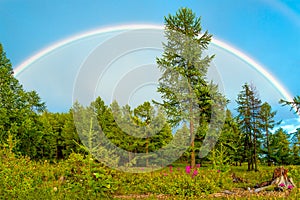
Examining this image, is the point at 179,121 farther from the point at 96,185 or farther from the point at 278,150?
the point at 96,185

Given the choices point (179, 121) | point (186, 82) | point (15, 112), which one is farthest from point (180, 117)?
point (15, 112)

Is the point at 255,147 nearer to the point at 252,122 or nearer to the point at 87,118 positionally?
the point at 252,122

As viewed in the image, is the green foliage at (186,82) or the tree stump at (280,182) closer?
the tree stump at (280,182)

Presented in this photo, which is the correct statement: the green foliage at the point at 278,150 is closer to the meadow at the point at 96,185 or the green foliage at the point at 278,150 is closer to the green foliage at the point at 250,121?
the green foliage at the point at 250,121

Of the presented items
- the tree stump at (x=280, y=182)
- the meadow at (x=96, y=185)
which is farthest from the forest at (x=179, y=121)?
the meadow at (x=96, y=185)

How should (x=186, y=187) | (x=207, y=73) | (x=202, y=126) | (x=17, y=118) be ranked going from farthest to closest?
(x=17, y=118)
(x=207, y=73)
(x=202, y=126)
(x=186, y=187)

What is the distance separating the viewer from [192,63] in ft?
83.4

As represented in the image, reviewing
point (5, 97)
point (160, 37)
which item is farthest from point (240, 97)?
point (5, 97)

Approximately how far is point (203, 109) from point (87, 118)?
10332 millimetres

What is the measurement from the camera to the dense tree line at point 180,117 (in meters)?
24.2

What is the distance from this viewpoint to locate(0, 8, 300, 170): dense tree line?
24250 mm

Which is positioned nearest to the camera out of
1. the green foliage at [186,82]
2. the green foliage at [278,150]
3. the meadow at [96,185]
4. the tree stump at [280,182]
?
the meadow at [96,185]

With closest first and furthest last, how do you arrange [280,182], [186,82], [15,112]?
[280,182] → [186,82] → [15,112]

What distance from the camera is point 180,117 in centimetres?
2406
